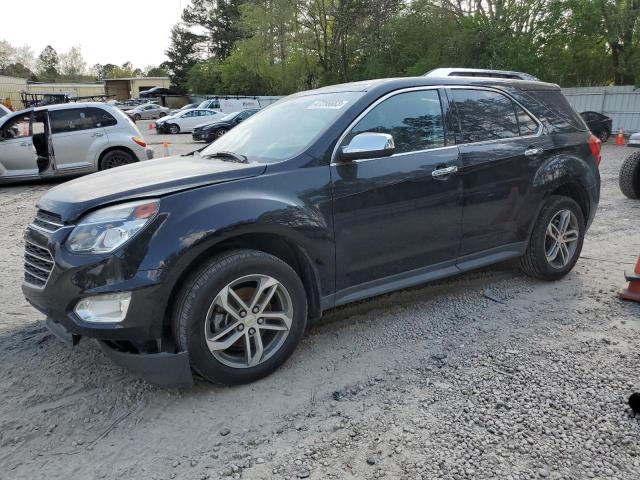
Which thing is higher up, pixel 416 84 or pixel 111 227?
pixel 416 84

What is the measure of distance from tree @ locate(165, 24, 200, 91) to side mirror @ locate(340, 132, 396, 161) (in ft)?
255

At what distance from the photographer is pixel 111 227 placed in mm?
2787

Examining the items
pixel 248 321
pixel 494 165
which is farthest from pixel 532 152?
pixel 248 321

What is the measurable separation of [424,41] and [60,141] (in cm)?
2731

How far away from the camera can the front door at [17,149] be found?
34.2 ft

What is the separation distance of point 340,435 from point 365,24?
1593 inches

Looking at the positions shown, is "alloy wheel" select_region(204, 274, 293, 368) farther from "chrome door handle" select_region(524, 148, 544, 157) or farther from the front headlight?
"chrome door handle" select_region(524, 148, 544, 157)

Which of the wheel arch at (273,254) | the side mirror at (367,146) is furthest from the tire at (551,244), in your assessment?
the wheel arch at (273,254)

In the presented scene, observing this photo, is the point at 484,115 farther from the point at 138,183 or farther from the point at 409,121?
the point at 138,183

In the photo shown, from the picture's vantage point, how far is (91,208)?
287 centimetres

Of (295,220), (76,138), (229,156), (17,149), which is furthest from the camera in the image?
(76,138)

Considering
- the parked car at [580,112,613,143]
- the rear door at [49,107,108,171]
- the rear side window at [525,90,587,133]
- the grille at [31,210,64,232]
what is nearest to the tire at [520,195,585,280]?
the rear side window at [525,90,587,133]

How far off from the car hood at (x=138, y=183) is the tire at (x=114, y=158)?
7910 mm

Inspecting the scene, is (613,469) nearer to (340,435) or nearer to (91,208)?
(340,435)
